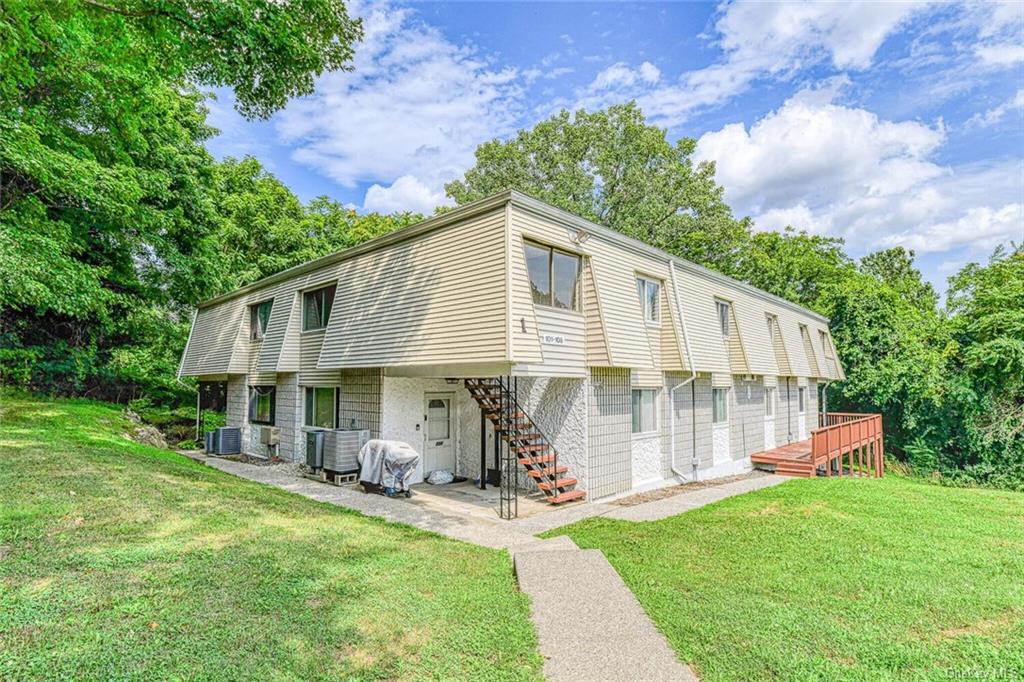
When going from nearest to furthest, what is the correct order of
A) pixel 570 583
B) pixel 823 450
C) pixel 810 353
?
pixel 570 583, pixel 823 450, pixel 810 353

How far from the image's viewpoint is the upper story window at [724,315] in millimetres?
14398

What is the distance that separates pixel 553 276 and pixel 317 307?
7.19 metres

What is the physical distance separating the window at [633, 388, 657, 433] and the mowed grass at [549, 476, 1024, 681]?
2495 millimetres

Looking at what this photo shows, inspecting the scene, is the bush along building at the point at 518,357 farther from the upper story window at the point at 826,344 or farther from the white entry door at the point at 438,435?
the upper story window at the point at 826,344

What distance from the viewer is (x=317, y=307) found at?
13.1m

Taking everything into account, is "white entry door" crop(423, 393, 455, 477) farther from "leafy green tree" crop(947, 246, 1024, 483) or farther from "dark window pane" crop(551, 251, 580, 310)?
"leafy green tree" crop(947, 246, 1024, 483)

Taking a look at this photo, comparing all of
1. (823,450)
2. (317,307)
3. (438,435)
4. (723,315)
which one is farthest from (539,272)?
(823,450)

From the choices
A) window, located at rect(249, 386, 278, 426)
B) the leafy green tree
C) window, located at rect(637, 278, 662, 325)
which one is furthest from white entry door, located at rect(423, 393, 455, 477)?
the leafy green tree

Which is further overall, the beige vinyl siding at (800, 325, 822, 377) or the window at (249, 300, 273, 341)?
the beige vinyl siding at (800, 325, 822, 377)

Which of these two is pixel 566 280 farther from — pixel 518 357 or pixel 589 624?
pixel 589 624

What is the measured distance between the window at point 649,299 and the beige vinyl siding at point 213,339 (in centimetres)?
1226

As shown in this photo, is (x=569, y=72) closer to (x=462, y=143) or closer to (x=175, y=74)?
(x=175, y=74)

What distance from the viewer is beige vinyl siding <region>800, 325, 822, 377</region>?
63.9 ft

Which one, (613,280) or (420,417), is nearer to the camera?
(613,280)
